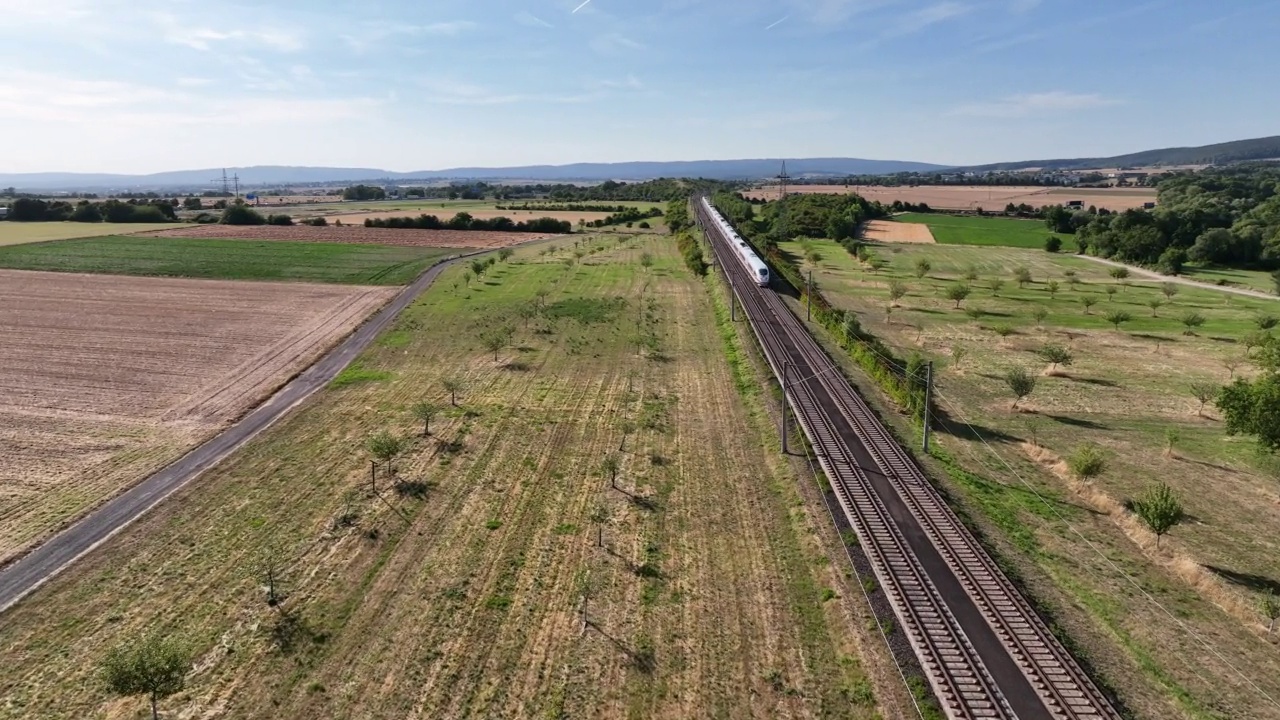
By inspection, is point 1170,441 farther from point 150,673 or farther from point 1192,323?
point 150,673

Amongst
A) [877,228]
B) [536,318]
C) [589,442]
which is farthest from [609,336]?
[877,228]

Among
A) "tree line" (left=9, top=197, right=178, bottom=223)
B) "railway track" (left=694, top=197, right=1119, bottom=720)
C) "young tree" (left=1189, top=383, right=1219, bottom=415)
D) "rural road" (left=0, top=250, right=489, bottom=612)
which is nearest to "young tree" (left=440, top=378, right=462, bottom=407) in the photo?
"rural road" (left=0, top=250, right=489, bottom=612)

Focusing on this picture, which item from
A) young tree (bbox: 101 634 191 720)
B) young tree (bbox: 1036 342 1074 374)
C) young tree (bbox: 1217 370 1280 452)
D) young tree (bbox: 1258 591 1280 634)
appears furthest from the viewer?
young tree (bbox: 1036 342 1074 374)

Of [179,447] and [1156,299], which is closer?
[179,447]

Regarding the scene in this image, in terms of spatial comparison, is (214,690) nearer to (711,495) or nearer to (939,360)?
(711,495)

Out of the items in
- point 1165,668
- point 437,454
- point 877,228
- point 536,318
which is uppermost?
point 877,228

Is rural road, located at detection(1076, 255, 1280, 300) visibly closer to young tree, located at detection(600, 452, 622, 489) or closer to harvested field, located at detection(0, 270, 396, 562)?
young tree, located at detection(600, 452, 622, 489)
